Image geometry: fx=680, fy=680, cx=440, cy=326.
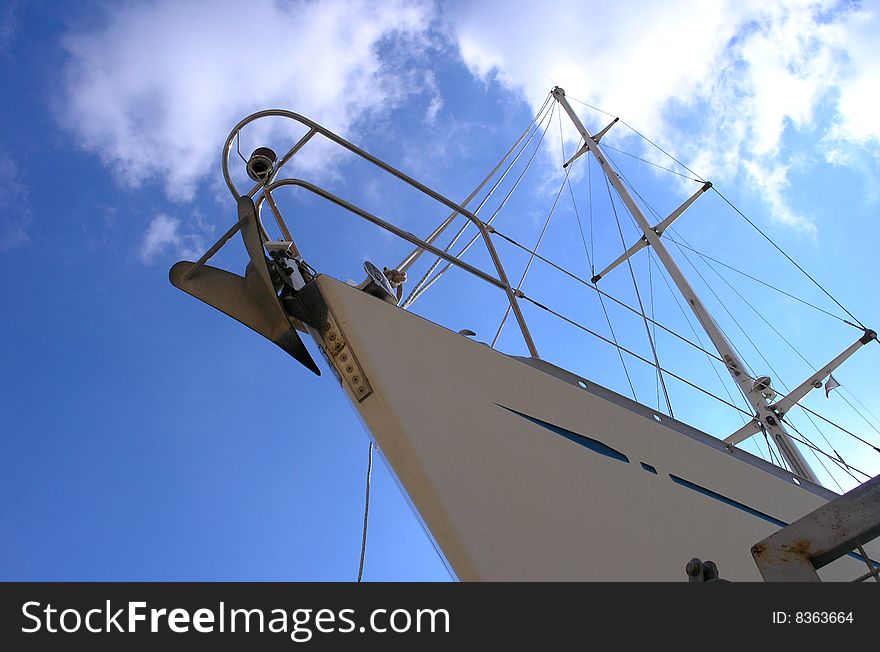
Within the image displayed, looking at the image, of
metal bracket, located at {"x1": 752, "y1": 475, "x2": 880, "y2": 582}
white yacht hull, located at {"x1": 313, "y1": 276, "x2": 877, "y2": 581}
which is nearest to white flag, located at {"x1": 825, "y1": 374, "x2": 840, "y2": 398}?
white yacht hull, located at {"x1": 313, "y1": 276, "x2": 877, "y2": 581}

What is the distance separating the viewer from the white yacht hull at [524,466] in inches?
130

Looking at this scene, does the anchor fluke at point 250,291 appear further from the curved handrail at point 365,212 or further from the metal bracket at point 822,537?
the metal bracket at point 822,537

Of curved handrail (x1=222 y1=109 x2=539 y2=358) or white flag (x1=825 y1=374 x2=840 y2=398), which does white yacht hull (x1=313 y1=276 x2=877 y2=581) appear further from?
white flag (x1=825 y1=374 x2=840 y2=398)

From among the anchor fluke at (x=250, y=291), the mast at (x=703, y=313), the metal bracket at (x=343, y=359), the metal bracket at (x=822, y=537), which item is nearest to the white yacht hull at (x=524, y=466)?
the metal bracket at (x=343, y=359)

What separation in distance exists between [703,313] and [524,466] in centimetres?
730

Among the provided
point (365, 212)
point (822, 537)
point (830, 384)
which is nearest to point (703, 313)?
point (830, 384)

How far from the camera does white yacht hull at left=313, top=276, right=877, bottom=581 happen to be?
329cm

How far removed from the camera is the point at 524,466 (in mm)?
3561

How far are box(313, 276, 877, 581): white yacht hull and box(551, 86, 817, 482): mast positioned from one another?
14.9 feet

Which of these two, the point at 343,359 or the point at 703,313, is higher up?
the point at 703,313

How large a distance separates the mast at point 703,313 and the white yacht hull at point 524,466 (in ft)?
14.9

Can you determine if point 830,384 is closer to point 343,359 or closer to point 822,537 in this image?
point 343,359
